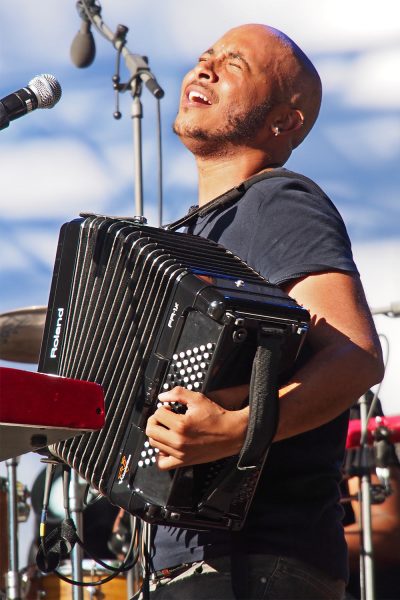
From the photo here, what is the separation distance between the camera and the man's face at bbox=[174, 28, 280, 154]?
2689 millimetres

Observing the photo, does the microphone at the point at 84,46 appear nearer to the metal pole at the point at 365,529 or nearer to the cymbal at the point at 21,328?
the cymbal at the point at 21,328

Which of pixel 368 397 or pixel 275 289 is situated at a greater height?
pixel 275 289

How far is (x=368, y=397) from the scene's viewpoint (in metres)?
5.12

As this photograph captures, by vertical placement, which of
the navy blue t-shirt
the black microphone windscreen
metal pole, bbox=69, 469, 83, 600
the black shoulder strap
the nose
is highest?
the black microphone windscreen

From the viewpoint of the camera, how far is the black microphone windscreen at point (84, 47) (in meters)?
5.59

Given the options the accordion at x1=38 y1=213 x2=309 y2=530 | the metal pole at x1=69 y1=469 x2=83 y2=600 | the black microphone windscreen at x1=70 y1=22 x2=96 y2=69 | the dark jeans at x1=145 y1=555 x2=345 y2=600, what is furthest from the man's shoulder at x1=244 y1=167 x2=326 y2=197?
the black microphone windscreen at x1=70 y1=22 x2=96 y2=69

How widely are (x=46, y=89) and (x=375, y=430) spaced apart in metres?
3.32

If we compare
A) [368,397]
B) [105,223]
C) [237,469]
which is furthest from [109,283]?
[368,397]

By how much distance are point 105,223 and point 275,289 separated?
0.52 metres

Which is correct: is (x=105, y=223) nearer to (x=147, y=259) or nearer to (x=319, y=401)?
(x=147, y=259)

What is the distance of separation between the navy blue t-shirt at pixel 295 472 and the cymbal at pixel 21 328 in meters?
3.17

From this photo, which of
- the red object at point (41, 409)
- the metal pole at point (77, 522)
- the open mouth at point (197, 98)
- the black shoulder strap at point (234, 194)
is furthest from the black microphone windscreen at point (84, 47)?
the red object at point (41, 409)

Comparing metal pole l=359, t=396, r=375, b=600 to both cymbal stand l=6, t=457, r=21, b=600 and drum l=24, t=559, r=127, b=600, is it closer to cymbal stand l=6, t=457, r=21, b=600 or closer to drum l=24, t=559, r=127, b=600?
drum l=24, t=559, r=127, b=600

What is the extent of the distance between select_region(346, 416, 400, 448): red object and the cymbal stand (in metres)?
1.82
